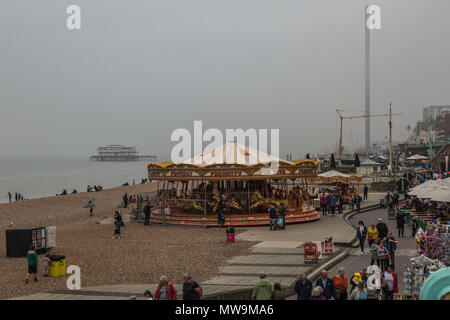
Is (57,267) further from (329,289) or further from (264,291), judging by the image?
(329,289)

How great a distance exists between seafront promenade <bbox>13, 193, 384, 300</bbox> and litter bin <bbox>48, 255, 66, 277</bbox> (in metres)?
2.16

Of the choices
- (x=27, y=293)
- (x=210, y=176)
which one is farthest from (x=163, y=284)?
(x=210, y=176)

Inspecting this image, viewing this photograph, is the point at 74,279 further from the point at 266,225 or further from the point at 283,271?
the point at 266,225

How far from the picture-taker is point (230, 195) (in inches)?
1106

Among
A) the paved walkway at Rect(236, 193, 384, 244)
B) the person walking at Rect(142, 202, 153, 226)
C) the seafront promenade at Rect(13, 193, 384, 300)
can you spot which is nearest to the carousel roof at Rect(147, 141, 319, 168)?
the person walking at Rect(142, 202, 153, 226)

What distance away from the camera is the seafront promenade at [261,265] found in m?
11.9

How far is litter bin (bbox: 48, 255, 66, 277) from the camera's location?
48.2 ft

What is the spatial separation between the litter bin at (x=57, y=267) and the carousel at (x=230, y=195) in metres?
11.6

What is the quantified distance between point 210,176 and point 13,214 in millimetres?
20520

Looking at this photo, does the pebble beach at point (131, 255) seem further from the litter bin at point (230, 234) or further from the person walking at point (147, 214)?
the person walking at point (147, 214)

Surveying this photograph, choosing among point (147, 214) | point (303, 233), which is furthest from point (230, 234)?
point (147, 214)

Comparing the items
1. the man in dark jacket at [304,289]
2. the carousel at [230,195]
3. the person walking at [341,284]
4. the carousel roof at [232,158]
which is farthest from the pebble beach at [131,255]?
the person walking at [341,284]

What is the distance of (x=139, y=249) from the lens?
62.4 feet
